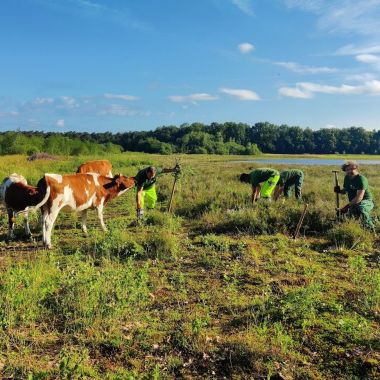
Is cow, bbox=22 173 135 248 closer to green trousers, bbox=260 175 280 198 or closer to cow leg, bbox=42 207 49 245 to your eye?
cow leg, bbox=42 207 49 245

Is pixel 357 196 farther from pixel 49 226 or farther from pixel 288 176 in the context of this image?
pixel 49 226

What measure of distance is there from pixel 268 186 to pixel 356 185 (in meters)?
3.12

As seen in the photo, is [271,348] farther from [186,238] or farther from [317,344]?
[186,238]

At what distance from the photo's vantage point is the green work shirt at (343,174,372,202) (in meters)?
9.27

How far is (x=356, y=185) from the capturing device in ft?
30.9

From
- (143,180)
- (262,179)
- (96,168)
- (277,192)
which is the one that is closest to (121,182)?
(143,180)

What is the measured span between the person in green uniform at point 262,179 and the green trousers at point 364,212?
2782 mm

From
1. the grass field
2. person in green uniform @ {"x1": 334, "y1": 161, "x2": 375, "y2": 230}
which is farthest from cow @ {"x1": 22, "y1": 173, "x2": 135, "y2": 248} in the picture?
person in green uniform @ {"x1": 334, "y1": 161, "x2": 375, "y2": 230}

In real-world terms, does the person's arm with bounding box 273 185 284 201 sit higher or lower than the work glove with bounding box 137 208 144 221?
higher

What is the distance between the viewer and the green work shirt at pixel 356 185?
30.4ft

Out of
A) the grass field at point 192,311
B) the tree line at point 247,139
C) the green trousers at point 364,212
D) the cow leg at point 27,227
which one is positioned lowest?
the grass field at point 192,311

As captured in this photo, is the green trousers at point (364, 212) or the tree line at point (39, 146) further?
the tree line at point (39, 146)

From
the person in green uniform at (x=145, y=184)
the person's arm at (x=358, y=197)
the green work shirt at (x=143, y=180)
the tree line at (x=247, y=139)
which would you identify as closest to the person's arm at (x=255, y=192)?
the person in green uniform at (x=145, y=184)

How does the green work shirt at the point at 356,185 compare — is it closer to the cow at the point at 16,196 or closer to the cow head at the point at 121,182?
the cow head at the point at 121,182
